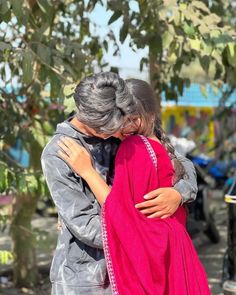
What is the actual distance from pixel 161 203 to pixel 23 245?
3.98m

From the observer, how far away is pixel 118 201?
259 centimetres

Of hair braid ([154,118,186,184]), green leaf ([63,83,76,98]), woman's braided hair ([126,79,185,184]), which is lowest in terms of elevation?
hair braid ([154,118,186,184])

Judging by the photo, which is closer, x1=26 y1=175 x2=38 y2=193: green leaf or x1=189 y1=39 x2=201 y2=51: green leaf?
x1=26 y1=175 x2=38 y2=193: green leaf

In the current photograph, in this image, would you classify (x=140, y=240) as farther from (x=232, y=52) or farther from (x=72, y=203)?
(x=232, y=52)

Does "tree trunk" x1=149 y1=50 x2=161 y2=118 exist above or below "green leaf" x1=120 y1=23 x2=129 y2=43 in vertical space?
below

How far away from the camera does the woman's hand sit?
2.66m

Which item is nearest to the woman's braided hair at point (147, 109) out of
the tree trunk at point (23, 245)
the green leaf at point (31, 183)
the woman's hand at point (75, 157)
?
the woman's hand at point (75, 157)

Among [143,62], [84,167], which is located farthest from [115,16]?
[84,167]

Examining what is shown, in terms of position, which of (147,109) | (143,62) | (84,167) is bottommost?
(84,167)

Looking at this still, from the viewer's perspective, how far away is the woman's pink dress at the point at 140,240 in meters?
2.60

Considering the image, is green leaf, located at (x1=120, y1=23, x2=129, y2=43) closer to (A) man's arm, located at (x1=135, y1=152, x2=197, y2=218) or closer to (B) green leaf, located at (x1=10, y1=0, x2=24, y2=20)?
(B) green leaf, located at (x1=10, y1=0, x2=24, y2=20)

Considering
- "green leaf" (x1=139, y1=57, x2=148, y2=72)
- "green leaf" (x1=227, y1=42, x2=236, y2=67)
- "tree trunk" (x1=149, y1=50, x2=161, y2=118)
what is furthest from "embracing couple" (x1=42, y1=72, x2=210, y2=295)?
"tree trunk" (x1=149, y1=50, x2=161, y2=118)

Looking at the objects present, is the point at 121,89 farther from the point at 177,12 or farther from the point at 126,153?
the point at 177,12

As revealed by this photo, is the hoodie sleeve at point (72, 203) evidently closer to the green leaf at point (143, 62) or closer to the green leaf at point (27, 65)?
the green leaf at point (27, 65)
